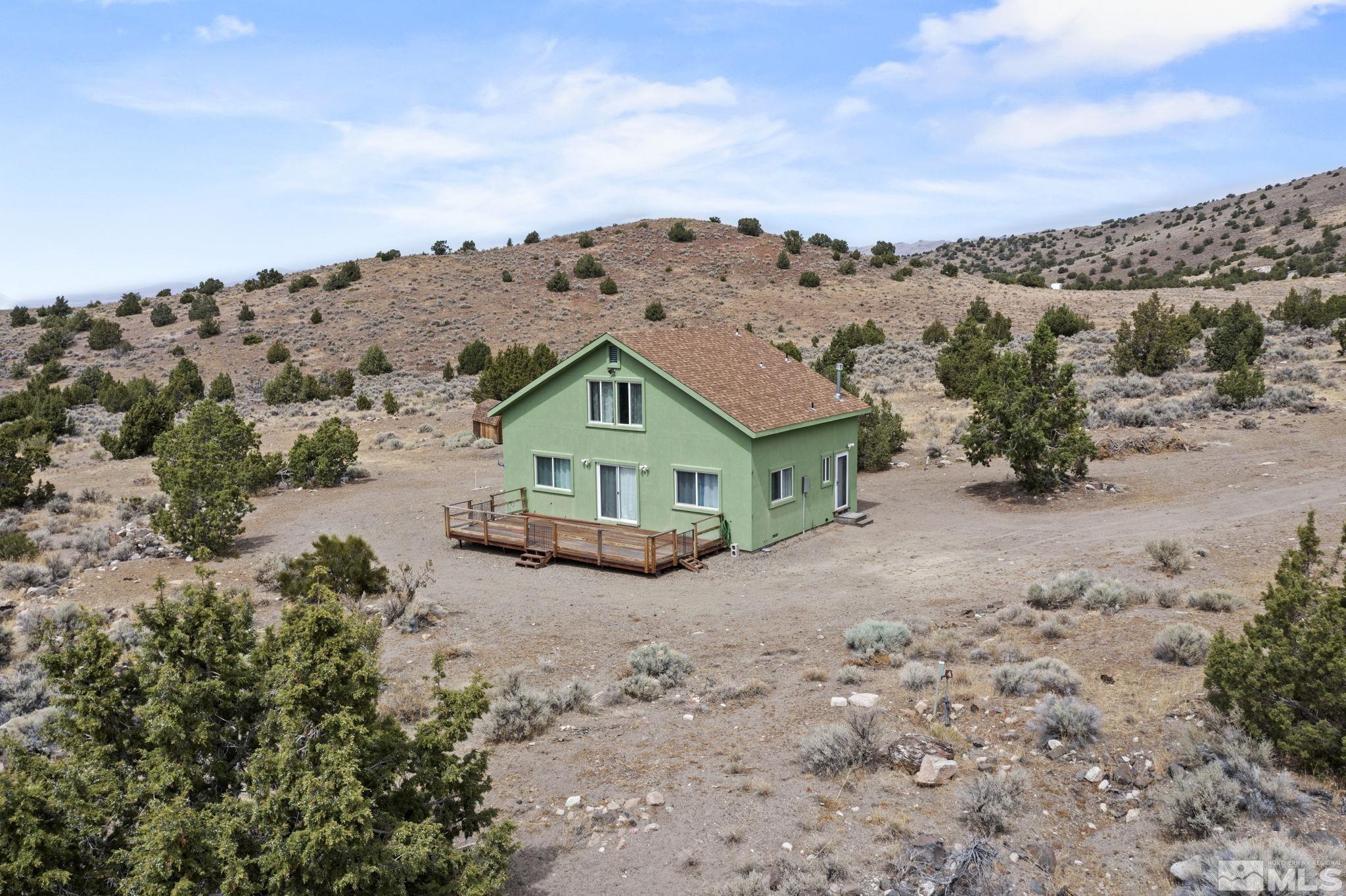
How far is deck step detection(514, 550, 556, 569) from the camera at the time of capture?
20.8 metres

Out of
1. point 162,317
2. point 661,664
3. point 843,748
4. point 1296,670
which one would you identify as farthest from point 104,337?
point 1296,670

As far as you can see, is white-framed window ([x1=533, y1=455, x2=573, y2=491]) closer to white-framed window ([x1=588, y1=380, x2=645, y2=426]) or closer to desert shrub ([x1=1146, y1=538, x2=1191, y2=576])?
white-framed window ([x1=588, y1=380, x2=645, y2=426])

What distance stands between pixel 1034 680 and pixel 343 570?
13.0 m

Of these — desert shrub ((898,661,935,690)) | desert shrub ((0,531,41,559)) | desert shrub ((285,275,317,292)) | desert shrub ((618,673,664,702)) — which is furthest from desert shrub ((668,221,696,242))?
desert shrub ((898,661,935,690))

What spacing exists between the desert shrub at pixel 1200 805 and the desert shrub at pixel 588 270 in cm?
8055

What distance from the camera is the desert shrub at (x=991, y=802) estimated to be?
8453 millimetres

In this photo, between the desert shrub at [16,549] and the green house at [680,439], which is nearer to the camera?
the desert shrub at [16,549]

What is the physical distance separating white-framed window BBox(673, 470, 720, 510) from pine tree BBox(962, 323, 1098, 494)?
8.75m

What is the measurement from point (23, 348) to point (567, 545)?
7518cm

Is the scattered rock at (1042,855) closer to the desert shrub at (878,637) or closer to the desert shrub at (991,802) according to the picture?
the desert shrub at (991,802)

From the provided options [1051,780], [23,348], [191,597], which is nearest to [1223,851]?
[1051,780]

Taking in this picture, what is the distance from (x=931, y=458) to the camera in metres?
31.9

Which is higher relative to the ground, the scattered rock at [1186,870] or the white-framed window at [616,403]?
the white-framed window at [616,403]


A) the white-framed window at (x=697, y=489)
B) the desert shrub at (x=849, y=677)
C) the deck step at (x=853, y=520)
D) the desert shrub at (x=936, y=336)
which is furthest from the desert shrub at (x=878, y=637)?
the desert shrub at (x=936, y=336)
